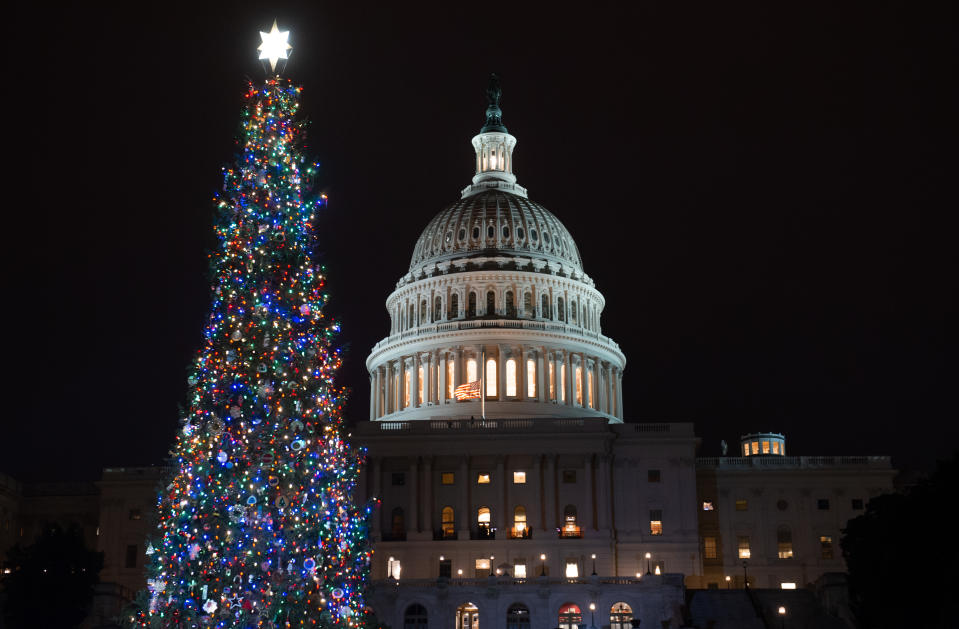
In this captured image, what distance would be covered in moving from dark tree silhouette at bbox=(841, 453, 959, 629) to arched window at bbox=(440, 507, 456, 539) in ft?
127

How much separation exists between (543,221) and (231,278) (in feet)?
314

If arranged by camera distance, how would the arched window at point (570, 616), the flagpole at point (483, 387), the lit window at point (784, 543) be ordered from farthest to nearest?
the flagpole at point (483, 387)
the lit window at point (784, 543)
the arched window at point (570, 616)

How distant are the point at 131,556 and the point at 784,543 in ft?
176

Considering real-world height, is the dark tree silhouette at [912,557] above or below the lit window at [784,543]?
below

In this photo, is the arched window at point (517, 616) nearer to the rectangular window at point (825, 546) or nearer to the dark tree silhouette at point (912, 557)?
the dark tree silhouette at point (912, 557)

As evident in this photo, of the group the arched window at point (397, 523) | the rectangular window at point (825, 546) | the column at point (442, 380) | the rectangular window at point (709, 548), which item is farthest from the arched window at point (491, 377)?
the rectangular window at point (825, 546)

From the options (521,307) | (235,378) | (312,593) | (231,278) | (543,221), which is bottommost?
(312,593)

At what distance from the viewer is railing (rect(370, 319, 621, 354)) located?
122 meters

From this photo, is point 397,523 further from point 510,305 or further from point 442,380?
point 510,305

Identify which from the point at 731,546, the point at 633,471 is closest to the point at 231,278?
the point at 633,471

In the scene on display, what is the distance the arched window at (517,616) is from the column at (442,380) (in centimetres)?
3955

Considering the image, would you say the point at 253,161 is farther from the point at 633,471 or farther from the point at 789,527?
the point at 789,527

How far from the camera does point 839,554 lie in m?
110

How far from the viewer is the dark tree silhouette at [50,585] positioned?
7438 centimetres
